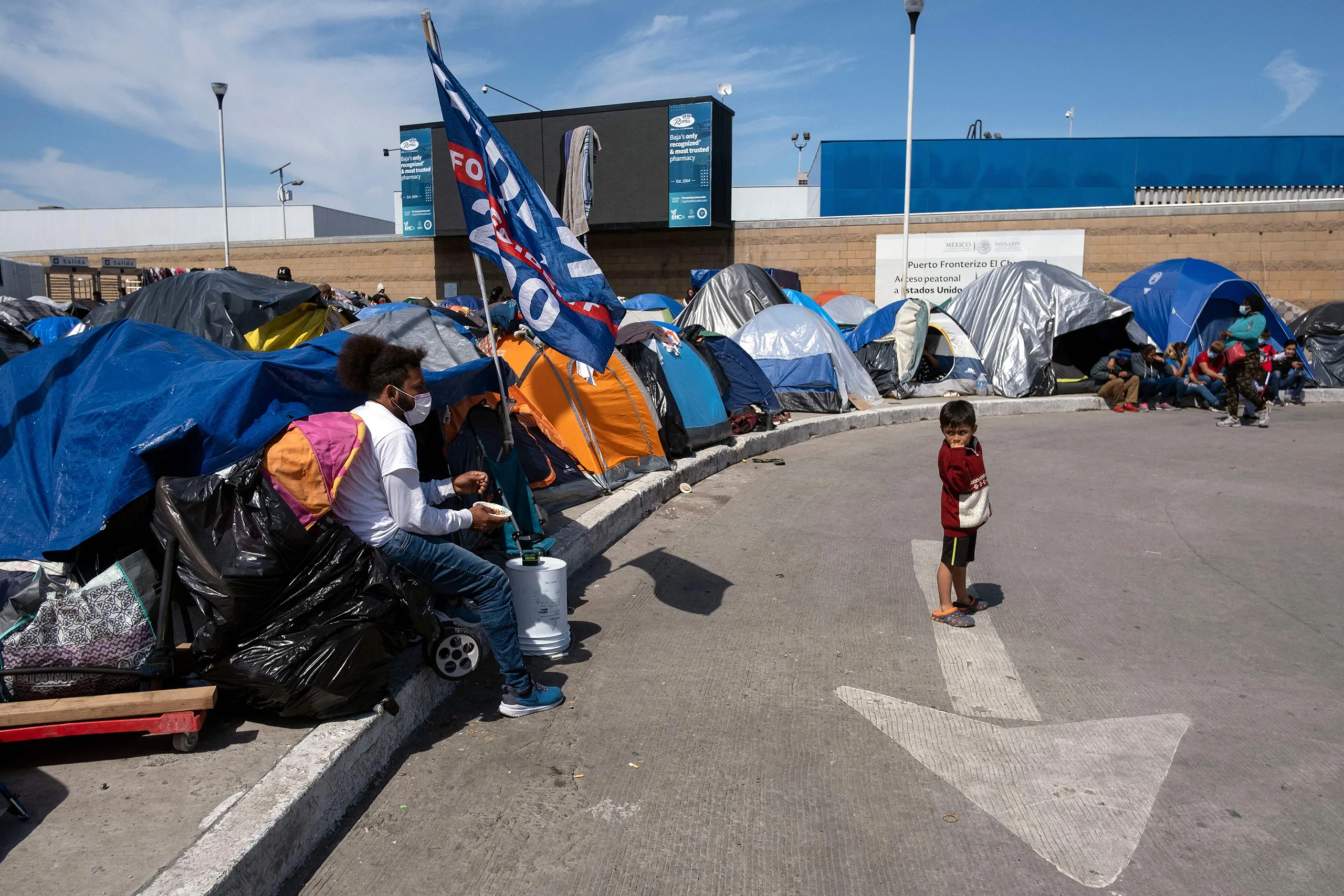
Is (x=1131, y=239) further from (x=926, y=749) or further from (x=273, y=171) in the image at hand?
(x=273, y=171)

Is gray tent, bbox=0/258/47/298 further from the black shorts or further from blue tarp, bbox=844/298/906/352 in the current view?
the black shorts

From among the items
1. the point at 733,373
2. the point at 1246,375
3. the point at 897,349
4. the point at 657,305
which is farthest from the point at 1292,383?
the point at 657,305

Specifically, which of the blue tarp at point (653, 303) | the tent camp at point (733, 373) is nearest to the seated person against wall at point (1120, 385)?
the tent camp at point (733, 373)

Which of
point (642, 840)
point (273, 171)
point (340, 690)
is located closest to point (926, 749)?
point (642, 840)

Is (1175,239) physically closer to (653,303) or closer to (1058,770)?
(653,303)

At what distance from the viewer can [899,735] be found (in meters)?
3.90

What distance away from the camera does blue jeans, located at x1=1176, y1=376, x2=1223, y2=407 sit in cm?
1484

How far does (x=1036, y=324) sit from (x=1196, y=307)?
293 cm

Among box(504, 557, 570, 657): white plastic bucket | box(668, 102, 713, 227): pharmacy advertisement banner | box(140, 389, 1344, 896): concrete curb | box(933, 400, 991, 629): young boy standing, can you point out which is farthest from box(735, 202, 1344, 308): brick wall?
box(140, 389, 1344, 896): concrete curb

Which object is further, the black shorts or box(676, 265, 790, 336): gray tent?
box(676, 265, 790, 336): gray tent

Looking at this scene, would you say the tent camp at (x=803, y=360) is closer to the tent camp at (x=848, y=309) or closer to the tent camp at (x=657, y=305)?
the tent camp at (x=657, y=305)

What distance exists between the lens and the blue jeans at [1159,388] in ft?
49.9

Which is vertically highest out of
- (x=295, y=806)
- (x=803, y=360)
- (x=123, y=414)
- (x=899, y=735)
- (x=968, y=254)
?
(x=968, y=254)

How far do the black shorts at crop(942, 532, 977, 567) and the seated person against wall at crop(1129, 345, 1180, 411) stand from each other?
11.7 metres
